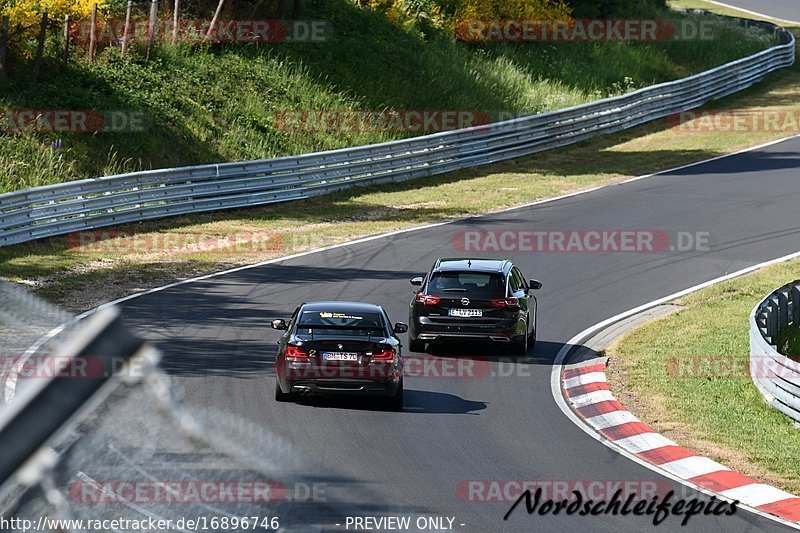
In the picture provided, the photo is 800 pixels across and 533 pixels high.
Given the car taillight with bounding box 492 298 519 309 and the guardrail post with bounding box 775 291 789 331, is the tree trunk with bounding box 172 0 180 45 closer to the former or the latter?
the car taillight with bounding box 492 298 519 309

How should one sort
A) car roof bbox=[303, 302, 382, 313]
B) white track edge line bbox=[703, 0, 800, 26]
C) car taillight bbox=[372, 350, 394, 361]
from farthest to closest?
white track edge line bbox=[703, 0, 800, 26] → car roof bbox=[303, 302, 382, 313] → car taillight bbox=[372, 350, 394, 361]

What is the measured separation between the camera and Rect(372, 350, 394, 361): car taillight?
14.2 metres

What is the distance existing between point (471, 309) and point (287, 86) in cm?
2071

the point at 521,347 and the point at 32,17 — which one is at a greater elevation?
the point at 32,17

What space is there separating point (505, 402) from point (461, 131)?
68.4 feet

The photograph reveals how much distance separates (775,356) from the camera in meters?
14.4

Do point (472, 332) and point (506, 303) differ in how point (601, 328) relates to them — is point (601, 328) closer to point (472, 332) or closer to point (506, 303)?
point (506, 303)

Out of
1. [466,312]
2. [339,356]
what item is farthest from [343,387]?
[466,312]

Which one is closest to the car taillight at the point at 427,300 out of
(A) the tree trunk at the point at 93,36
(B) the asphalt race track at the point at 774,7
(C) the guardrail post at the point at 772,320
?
(C) the guardrail post at the point at 772,320

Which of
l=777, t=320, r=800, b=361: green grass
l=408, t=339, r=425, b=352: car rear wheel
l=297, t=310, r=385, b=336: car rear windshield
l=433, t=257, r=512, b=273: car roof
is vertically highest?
l=297, t=310, r=385, b=336: car rear windshield

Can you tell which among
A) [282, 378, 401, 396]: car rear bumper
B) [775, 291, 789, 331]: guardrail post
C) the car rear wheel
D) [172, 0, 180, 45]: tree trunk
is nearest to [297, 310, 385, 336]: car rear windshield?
[282, 378, 401, 396]: car rear bumper

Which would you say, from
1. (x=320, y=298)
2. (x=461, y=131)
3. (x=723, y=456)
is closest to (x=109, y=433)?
(x=723, y=456)

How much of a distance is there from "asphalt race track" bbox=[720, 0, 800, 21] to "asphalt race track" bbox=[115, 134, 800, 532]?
144 ft

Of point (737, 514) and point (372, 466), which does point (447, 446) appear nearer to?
point (372, 466)
